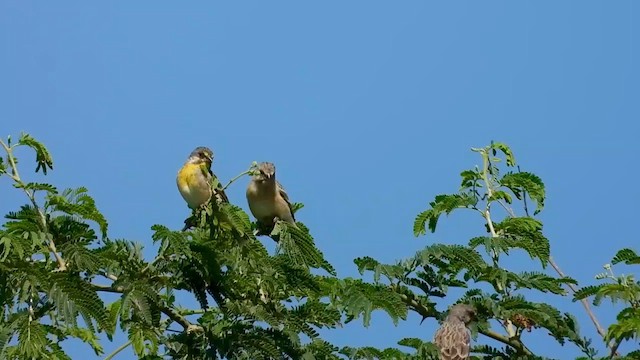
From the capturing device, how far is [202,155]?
23.6 feet

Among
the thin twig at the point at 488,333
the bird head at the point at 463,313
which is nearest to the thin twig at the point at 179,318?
the thin twig at the point at 488,333

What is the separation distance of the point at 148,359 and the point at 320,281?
3.21 feet

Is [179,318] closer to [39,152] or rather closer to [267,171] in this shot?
[39,152]

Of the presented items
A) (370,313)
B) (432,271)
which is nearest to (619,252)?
(432,271)

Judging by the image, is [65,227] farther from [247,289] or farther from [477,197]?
[477,197]

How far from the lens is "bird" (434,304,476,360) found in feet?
17.5

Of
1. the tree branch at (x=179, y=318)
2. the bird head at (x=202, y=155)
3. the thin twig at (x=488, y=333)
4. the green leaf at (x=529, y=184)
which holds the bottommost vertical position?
the thin twig at (x=488, y=333)

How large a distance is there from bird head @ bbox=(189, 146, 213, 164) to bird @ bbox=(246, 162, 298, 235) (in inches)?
20.0

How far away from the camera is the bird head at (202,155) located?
23.4ft

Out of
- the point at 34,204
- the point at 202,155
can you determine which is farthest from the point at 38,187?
the point at 202,155

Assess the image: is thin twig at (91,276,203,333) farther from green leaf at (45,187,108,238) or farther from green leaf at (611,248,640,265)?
green leaf at (611,248,640,265)

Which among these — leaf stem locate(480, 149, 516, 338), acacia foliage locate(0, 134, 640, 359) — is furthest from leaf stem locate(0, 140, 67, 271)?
leaf stem locate(480, 149, 516, 338)

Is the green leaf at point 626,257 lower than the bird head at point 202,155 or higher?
lower

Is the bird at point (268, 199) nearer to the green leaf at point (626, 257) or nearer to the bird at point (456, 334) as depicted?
the bird at point (456, 334)
